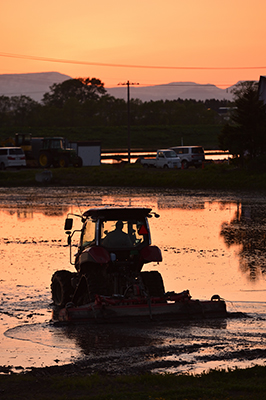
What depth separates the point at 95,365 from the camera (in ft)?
29.1

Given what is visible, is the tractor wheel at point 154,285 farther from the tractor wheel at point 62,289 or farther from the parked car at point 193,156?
the parked car at point 193,156

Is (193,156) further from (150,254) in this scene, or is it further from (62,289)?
(150,254)

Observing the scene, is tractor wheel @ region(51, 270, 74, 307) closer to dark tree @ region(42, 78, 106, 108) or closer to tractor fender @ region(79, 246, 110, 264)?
tractor fender @ region(79, 246, 110, 264)

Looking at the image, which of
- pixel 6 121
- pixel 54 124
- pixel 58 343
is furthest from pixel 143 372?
pixel 6 121

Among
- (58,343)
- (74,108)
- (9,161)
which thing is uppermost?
(74,108)

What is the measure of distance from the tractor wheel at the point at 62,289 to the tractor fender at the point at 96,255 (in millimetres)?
837

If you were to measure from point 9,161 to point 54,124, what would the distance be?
8732 cm

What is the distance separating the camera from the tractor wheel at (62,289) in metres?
12.6

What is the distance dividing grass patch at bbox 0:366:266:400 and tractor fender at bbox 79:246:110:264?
11.3 feet

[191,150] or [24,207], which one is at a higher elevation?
[191,150]

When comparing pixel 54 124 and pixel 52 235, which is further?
pixel 54 124

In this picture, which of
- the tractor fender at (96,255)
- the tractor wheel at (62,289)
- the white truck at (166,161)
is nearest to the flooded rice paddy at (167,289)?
the tractor wheel at (62,289)

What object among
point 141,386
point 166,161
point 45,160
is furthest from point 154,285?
point 45,160

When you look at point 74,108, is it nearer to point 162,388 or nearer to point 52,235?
point 52,235
